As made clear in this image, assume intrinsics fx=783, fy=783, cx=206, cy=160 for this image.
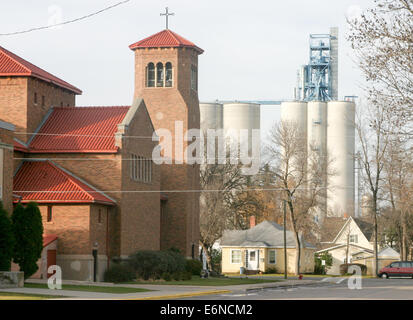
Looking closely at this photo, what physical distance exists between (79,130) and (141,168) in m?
5.16

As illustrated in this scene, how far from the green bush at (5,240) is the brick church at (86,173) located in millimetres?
1856

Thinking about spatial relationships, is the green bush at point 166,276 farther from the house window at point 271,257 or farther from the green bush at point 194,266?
the house window at point 271,257

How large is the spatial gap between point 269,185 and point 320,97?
53.4 m

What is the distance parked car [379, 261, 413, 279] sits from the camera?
2832 inches

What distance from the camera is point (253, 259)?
85.7 m

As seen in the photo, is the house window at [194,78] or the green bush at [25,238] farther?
the house window at [194,78]

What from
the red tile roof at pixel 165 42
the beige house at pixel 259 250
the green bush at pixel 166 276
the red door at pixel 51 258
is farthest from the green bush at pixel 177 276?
the beige house at pixel 259 250

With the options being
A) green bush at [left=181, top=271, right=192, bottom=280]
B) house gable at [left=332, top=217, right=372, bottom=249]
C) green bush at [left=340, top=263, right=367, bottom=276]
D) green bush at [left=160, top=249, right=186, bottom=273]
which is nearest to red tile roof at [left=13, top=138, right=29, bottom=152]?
green bush at [left=160, top=249, right=186, bottom=273]

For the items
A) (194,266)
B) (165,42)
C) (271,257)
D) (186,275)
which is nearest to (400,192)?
(271,257)

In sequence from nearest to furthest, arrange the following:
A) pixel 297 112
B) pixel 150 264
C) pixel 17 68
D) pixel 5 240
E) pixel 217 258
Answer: pixel 5 240
pixel 150 264
pixel 17 68
pixel 217 258
pixel 297 112

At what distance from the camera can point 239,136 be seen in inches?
4294

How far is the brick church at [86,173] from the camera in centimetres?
4634

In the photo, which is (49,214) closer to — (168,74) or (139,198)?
(139,198)
